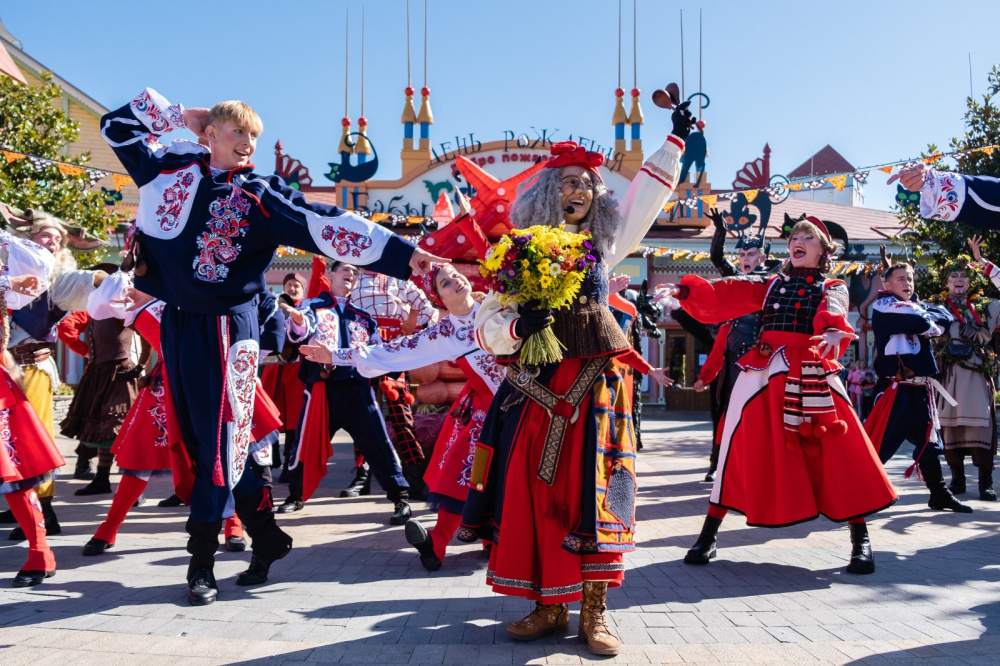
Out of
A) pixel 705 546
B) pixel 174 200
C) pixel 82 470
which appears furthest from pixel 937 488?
pixel 82 470

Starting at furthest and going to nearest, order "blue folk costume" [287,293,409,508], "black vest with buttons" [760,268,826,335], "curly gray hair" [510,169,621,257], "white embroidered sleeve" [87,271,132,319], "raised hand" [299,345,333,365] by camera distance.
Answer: "blue folk costume" [287,293,409,508], "white embroidered sleeve" [87,271,132,319], "black vest with buttons" [760,268,826,335], "raised hand" [299,345,333,365], "curly gray hair" [510,169,621,257]

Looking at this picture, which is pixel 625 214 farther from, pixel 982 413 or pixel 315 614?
pixel 982 413

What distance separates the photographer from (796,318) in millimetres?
4668

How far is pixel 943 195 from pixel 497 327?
97.6 inches

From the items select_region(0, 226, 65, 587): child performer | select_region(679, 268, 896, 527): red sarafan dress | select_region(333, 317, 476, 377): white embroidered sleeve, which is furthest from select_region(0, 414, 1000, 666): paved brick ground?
select_region(333, 317, 476, 377): white embroidered sleeve

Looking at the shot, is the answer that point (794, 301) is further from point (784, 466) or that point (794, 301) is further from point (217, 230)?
point (217, 230)

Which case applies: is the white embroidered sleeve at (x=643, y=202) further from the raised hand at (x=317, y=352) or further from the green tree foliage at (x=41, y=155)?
the green tree foliage at (x=41, y=155)

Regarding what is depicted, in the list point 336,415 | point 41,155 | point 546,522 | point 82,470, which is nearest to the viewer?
point 546,522

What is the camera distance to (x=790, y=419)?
455 cm

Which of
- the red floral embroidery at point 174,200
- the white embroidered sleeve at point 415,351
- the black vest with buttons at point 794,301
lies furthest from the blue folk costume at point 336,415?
the black vest with buttons at point 794,301

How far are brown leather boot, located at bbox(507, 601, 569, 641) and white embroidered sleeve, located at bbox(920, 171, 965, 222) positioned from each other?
2.67 m

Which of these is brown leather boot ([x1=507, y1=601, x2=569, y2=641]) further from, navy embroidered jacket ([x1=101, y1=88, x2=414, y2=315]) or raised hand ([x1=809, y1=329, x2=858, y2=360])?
raised hand ([x1=809, y1=329, x2=858, y2=360])

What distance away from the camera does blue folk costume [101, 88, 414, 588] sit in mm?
3639

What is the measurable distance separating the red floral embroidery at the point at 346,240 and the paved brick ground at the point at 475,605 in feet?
5.27
